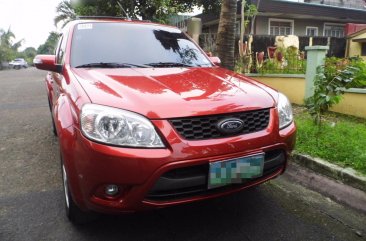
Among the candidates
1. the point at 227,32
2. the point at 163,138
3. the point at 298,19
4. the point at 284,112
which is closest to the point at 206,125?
the point at 163,138

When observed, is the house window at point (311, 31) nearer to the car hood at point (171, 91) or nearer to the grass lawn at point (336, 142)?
the grass lawn at point (336, 142)

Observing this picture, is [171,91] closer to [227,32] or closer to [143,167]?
[143,167]

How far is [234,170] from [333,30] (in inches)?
797

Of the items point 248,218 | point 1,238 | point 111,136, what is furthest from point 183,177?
point 1,238

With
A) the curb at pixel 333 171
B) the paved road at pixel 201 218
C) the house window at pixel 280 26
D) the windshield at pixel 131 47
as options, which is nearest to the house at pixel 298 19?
the house window at pixel 280 26

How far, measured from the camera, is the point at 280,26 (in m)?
18.1

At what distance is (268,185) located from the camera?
3486 millimetres

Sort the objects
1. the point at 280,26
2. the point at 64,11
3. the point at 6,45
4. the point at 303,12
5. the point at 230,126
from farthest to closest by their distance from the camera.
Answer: the point at 6,45, the point at 64,11, the point at 280,26, the point at 303,12, the point at 230,126

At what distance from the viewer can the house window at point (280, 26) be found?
17750 millimetres

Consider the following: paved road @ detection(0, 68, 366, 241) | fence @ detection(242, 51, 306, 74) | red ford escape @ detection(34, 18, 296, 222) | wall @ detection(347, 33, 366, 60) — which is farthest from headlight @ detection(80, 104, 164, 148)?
wall @ detection(347, 33, 366, 60)

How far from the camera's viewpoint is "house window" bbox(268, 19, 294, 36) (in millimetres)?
17750

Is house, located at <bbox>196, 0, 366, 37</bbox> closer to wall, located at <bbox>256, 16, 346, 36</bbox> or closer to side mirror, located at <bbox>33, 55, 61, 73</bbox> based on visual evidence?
wall, located at <bbox>256, 16, 346, 36</bbox>

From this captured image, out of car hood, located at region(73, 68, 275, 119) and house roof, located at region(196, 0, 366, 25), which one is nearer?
car hood, located at region(73, 68, 275, 119)

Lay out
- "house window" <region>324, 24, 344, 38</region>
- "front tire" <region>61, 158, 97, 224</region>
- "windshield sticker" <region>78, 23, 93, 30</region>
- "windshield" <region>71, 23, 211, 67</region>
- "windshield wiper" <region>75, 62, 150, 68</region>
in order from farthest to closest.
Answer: "house window" <region>324, 24, 344, 38</region>
"windshield sticker" <region>78, 23, 93, 30</region>
"windshield" <region>71, 23, 211, 67</region>
"windshield wiper" <region>75, 62, 150, 68</region>
"front tire" <region>61, 158, 97, 224</region>
